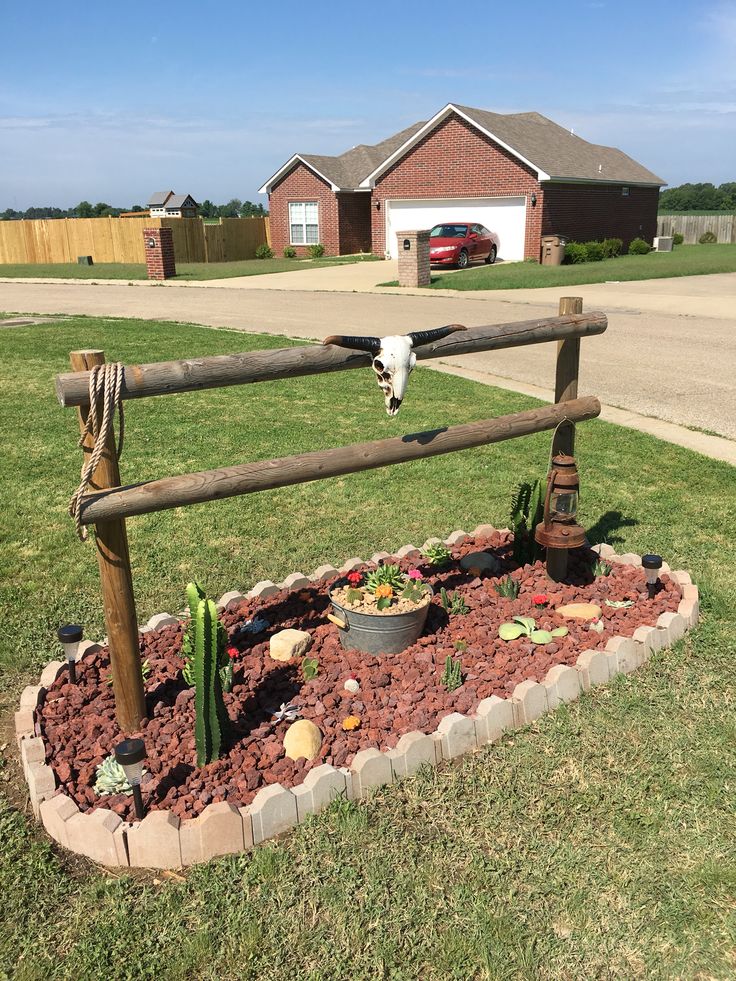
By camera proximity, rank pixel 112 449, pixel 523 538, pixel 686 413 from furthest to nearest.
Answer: pixel 686 413, pixel 523 538, pixel 112 449

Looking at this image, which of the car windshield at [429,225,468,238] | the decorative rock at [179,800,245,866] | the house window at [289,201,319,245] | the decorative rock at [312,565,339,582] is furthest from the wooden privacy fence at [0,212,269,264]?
the decorative rock at [179,800,245,866]

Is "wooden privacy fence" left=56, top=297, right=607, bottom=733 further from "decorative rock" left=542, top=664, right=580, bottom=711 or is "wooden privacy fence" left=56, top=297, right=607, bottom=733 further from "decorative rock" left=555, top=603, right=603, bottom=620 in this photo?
"decorative rock" left=542, top=664, right=580, bottom=711

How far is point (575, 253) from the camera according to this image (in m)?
28.3

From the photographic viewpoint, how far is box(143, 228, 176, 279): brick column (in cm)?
2628

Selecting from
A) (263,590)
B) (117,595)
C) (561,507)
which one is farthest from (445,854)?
(561,507)

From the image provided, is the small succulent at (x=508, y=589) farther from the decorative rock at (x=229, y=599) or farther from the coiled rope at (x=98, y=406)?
the coiled rope at (x=98, y=406)

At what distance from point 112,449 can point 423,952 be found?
207 cm

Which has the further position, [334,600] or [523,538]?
[523,538]

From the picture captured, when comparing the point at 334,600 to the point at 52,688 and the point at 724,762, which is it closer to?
the point at 52,688

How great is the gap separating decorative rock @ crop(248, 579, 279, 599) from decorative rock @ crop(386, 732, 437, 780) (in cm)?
147

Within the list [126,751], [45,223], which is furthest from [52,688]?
[45,223]

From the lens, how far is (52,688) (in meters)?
3.78

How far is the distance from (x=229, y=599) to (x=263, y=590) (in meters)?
0.20

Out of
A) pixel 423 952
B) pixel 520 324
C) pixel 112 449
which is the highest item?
pixel 520 324
